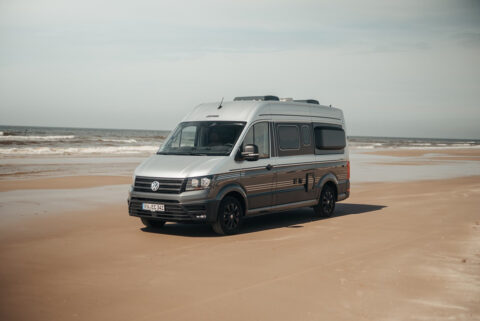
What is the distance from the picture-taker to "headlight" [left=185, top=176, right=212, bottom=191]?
9695 millimetres

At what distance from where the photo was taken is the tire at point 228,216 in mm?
10047

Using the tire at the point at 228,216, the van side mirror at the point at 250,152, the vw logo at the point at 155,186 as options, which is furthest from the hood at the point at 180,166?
the tire at the point at 228,216

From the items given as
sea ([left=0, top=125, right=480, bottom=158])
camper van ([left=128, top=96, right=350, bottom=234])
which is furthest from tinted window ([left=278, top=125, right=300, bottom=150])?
sea ([left=0, top=125, right=480, bottom=158])

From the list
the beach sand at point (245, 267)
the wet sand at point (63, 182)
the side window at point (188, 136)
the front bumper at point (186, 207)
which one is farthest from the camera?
the wet sand at point (63, 182)

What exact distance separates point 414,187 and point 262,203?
994cm

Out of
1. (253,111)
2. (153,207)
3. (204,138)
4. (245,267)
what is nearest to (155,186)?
(153,207)

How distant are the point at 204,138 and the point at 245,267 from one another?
383 centimetres

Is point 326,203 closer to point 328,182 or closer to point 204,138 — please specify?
point 328,182

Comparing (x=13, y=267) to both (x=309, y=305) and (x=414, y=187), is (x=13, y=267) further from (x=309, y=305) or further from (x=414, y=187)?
(x=414, y=187)

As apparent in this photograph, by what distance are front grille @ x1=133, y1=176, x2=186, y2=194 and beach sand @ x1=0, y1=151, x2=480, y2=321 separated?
81 centimetres

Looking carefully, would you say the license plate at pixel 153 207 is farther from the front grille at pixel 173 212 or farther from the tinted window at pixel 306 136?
the tinted window at pixel 306 136

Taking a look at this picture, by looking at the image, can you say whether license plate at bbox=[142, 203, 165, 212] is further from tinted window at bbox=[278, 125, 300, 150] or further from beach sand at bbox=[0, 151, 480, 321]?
tinted window at bbox=[278, 125, 300, 150]

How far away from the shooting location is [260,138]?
11.0 meters

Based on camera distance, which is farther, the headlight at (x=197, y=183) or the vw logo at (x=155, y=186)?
the vw logo at (x=155, y=186)
